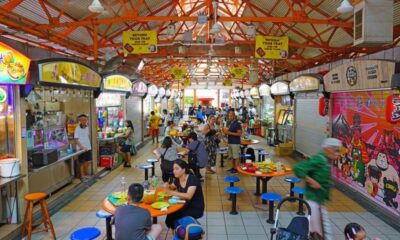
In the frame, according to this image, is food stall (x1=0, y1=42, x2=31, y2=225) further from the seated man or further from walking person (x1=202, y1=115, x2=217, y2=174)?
walking person (x1=202, y1=115, x2=217, y2=174)

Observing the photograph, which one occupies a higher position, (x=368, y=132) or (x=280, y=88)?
(x=280, y=88)

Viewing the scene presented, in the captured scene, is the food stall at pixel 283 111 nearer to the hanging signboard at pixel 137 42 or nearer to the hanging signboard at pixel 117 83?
the hanging signboard at pixel 117 83

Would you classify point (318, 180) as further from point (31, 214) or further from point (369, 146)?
point (31, 214)

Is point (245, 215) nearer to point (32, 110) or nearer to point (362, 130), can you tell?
point (362, 130)

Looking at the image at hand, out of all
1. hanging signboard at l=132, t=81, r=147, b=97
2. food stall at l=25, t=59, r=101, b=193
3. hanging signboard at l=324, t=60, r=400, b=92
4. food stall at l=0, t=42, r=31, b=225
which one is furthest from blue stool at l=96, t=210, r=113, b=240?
hanging signboard at l=132, t=81, r=147, b=97

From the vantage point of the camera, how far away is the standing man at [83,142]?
8.12 meters

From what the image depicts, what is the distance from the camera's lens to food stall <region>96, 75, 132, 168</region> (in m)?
9.87

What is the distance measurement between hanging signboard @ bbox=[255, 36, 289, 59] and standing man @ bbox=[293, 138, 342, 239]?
5.32 meters

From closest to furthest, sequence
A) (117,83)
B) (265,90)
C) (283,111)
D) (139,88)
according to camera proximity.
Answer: (117,83) < (139,88) < (283,111) < (265,90)

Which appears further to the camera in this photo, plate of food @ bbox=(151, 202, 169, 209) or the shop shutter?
the shop shutter

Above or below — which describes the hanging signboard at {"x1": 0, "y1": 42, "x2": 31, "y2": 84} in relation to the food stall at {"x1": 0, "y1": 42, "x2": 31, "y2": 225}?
above

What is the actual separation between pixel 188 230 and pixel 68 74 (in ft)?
16.0

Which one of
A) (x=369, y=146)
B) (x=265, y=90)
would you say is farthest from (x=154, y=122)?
(x=369, y=146)

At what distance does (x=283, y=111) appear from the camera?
14609mm
